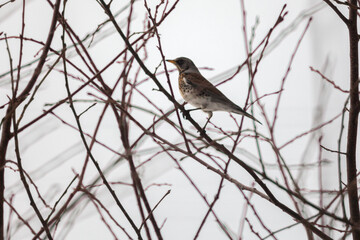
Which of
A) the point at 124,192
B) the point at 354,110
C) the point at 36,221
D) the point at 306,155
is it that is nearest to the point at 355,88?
the point at 354,110

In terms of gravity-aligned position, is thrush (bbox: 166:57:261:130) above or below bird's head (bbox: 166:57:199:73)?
below

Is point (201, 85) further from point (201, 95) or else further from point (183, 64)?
point (183, 64)

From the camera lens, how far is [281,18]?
894 millimetres

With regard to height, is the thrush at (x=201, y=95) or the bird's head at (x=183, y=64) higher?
the bird's head at (x=183, y=64)

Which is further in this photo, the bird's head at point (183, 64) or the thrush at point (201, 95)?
the bird's head at point (183, 64)

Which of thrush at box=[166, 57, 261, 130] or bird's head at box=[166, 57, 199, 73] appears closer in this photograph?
thrush at box=[166, 57, 261, 130]

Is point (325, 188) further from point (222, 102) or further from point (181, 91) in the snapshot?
point (181, 91)

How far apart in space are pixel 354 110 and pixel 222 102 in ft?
3.45

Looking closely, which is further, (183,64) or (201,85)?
(183,64)

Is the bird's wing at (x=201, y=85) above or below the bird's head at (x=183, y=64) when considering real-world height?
below

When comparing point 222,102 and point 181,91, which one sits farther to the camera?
point 181,91

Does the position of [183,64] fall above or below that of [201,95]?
above

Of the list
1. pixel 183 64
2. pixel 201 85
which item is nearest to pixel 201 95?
pixel 201 85

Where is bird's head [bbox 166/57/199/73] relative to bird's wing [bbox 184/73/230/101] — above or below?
above
